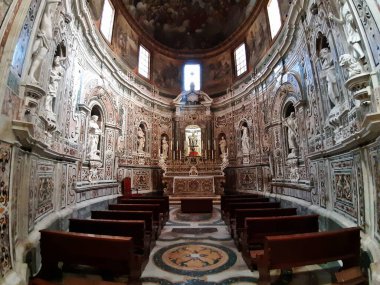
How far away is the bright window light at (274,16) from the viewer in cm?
1083

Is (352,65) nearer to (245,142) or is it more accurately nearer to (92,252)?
(92,252)

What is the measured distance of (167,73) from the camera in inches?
653

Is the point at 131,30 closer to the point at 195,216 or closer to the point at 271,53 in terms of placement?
the point at 271,53

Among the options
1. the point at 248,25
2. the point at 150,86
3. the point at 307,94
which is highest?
the point at 248,25

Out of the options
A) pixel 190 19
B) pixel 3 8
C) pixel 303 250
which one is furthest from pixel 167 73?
pixel 303 250

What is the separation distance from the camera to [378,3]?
346 cm

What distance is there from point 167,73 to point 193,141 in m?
5.57

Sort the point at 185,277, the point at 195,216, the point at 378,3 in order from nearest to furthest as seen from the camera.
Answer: the point at 378,3
the point at 185,277
the point at 195,216

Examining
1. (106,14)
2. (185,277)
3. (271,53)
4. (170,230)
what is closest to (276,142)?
(271,53)

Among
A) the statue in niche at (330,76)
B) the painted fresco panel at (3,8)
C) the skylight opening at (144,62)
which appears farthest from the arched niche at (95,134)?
the statue in niche at (330,76)

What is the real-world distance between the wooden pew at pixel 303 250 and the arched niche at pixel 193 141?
11.7 metres

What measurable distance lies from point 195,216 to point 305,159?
15.9 ft

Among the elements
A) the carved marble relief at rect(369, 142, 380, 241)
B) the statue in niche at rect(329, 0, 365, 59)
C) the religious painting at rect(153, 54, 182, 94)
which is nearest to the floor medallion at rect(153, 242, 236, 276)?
the carved marble relief at rect(369, 142, 380, 241)

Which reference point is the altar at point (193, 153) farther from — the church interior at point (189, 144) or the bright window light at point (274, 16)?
the bright window light at point (274, 16)
